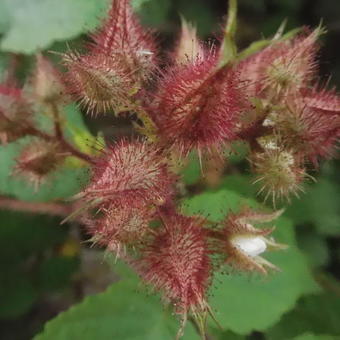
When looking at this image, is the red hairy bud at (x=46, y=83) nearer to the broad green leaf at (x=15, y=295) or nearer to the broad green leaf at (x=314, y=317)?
the broad green leaf at (x=314, y=317)

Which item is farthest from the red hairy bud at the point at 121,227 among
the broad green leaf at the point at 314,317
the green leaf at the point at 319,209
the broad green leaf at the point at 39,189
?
the green leaf at the point at 319,209

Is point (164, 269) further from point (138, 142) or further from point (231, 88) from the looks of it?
point (231, 88)

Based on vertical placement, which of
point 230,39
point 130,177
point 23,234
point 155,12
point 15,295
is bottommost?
point 15,295

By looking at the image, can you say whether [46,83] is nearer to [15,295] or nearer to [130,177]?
[130,177]

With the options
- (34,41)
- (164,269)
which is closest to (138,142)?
(164,269)

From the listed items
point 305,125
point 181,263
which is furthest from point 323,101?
point 181,263

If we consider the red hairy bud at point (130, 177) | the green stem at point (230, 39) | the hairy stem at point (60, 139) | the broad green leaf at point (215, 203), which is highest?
the green stem at point (230, 39)

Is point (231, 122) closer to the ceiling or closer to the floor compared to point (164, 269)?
closer to the ceiling
